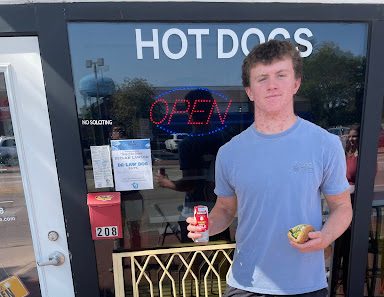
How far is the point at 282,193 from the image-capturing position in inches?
52.3

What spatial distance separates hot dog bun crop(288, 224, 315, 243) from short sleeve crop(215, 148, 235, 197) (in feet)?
1.20

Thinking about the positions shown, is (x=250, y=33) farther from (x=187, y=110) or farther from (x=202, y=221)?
(x=202, y=221)

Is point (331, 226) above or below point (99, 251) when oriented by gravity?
above

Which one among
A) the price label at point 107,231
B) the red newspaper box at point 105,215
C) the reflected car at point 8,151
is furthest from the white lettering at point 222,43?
the reflected car at point 8,151

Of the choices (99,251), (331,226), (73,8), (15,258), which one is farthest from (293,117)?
(15,258)

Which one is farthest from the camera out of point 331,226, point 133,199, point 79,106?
point 133,199

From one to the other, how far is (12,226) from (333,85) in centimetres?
205

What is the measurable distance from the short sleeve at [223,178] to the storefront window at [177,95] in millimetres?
379

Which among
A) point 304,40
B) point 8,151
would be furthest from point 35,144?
point 304,40

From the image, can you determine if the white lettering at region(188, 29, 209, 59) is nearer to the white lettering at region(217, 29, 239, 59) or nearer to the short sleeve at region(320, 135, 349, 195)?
the white lettering at region(217, 29, 239, 59)

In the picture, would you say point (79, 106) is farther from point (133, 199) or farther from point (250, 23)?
point (250, 23)

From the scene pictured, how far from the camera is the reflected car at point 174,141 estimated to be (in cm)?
188

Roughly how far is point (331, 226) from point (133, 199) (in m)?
1.08

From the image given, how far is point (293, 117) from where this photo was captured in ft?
4.62
